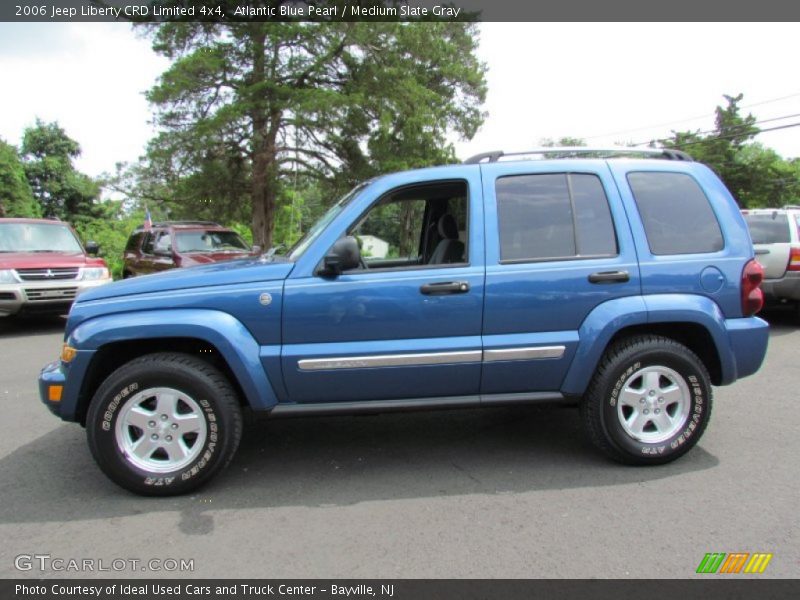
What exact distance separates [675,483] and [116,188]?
1026 inches

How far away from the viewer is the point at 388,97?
1934 centimetres

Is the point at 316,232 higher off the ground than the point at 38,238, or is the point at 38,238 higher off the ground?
the point at 38,238

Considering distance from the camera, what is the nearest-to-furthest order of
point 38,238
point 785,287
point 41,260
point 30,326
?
Result: point 785,287
point 41,260
point 38,238
point 30,326

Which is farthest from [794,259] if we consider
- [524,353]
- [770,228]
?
[524,353]

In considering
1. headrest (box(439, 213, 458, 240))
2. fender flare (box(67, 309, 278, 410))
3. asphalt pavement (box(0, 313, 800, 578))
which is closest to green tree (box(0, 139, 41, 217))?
asphalt pavement (box(0, 313, 800, 578))

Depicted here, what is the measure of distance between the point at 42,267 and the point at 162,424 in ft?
24.0

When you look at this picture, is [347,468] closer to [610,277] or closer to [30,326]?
[610,277]

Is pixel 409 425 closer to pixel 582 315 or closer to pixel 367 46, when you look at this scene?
pixel 582 315

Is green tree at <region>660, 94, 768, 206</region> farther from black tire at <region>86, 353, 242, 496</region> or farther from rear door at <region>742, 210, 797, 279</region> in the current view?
black tire at <region>86, 353, 242, 496</region>

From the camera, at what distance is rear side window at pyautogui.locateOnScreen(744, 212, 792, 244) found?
8383mm

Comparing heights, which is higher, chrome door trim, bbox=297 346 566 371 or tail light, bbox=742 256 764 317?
tail light, bbox=742 256 764 317

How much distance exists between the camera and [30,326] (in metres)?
10.1

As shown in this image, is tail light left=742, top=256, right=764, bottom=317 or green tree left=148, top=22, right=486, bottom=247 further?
green tree left=148, top=22, right=486, bottom=247

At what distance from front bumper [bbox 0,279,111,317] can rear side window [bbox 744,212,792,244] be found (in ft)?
34.1
